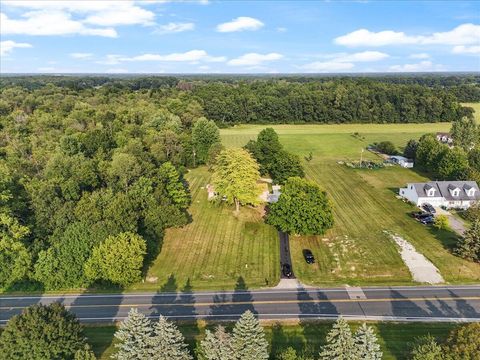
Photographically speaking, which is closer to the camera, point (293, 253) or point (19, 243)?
point (19, 243)

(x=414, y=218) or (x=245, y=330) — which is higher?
(x=245, y=330)

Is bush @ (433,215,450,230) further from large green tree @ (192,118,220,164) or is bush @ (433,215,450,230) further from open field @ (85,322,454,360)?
large green tree @ (192,118,220,164)

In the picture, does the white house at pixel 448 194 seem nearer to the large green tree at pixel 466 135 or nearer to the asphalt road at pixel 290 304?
the asphalt road at pixel 290 304

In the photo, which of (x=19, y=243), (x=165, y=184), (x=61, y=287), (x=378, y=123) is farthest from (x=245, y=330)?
(x=378, y=123)

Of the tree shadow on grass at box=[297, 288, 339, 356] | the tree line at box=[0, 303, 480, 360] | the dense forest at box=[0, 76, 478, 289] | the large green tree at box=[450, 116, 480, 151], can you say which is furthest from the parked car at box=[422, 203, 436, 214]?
the large green tree at box=[450, 116, 480, 151]

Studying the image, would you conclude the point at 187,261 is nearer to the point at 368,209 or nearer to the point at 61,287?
the point at 61,287

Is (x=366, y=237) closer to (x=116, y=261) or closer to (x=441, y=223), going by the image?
(x=441, y=223)

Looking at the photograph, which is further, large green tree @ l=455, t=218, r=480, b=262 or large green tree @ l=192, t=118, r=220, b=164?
large green tree @ l=192, t=118, r=220, b=164
